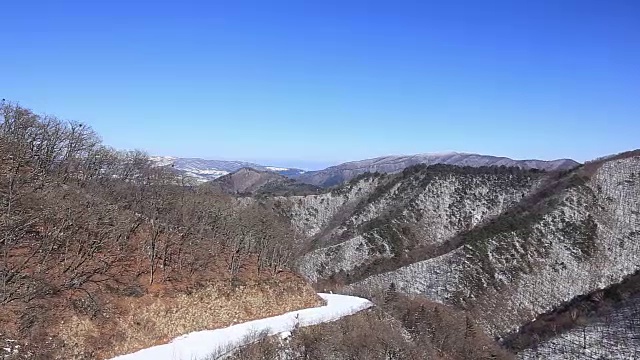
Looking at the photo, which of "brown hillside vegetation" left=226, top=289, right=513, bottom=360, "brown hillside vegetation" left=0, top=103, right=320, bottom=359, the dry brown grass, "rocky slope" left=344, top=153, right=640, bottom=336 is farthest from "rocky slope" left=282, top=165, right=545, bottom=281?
the dry brown grass

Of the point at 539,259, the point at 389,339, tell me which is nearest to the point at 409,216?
the point at 539,259

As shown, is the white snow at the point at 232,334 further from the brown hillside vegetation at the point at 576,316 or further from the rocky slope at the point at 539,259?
the rocky slope at the point at 539,259

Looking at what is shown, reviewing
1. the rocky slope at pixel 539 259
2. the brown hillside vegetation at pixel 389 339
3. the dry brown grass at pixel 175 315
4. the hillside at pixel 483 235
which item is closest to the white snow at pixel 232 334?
the dry brown grass at pixel 175 315

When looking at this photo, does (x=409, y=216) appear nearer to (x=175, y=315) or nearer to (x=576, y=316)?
(x=576, y=316)

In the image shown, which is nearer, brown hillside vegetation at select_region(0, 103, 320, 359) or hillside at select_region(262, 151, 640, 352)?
brown hillside vegetation at select_region(0, 103, 320, 359)

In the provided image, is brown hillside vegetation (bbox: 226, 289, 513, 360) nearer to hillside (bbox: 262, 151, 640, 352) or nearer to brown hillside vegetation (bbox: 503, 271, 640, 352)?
brown hillside vegetation (bbox: 503, 271, 640, 352)

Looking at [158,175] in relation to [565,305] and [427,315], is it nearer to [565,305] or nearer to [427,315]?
[427,315]
